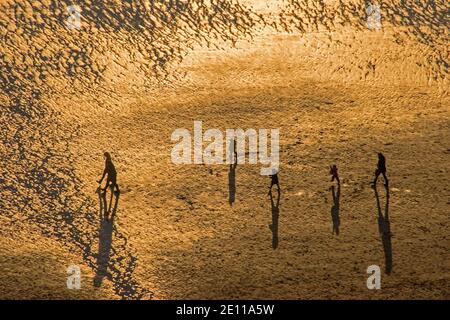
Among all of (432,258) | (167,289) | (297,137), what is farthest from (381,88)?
A: (167,289)

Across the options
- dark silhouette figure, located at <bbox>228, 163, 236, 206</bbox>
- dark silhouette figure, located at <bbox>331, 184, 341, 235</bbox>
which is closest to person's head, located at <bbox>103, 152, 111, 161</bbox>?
dark silhouette figure, located at <bbox>228, 163, 236, 206</bbox>

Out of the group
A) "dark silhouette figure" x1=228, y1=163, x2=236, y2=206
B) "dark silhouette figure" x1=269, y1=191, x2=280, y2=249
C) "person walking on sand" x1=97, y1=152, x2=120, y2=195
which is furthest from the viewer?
"dark silhouette figure" x1=228, y1=163, x2=236, y2=206

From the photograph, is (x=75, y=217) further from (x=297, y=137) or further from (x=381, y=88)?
(x=381, y=88)

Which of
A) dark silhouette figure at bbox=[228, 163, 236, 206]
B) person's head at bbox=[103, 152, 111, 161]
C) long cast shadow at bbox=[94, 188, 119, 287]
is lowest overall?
long cast shadow at bbox=[94, 188, 119, 287]

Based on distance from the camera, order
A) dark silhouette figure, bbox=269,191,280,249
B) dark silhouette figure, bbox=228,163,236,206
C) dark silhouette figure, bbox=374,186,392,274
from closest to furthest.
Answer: dark silhouette figure, bbox=374,186,392,274, dark silhouette figure, bbox=269,191,280,249, dark silhouette figure, bbox=228,163,236,206

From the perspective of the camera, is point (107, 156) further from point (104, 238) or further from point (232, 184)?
point (232, 184)

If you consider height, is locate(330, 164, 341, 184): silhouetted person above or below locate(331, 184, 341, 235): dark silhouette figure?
above

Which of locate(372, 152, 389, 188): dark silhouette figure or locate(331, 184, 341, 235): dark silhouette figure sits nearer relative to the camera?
locate(331, 184, 341, 235): dark silhouette figure

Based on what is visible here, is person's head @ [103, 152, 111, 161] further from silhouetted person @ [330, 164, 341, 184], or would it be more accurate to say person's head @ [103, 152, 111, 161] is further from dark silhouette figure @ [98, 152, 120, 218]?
silhouetted person @ [330, 164, 341, 184]

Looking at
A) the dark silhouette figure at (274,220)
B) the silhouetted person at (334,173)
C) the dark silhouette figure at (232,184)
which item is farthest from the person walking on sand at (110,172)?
the silhouetted person at (334,173)
